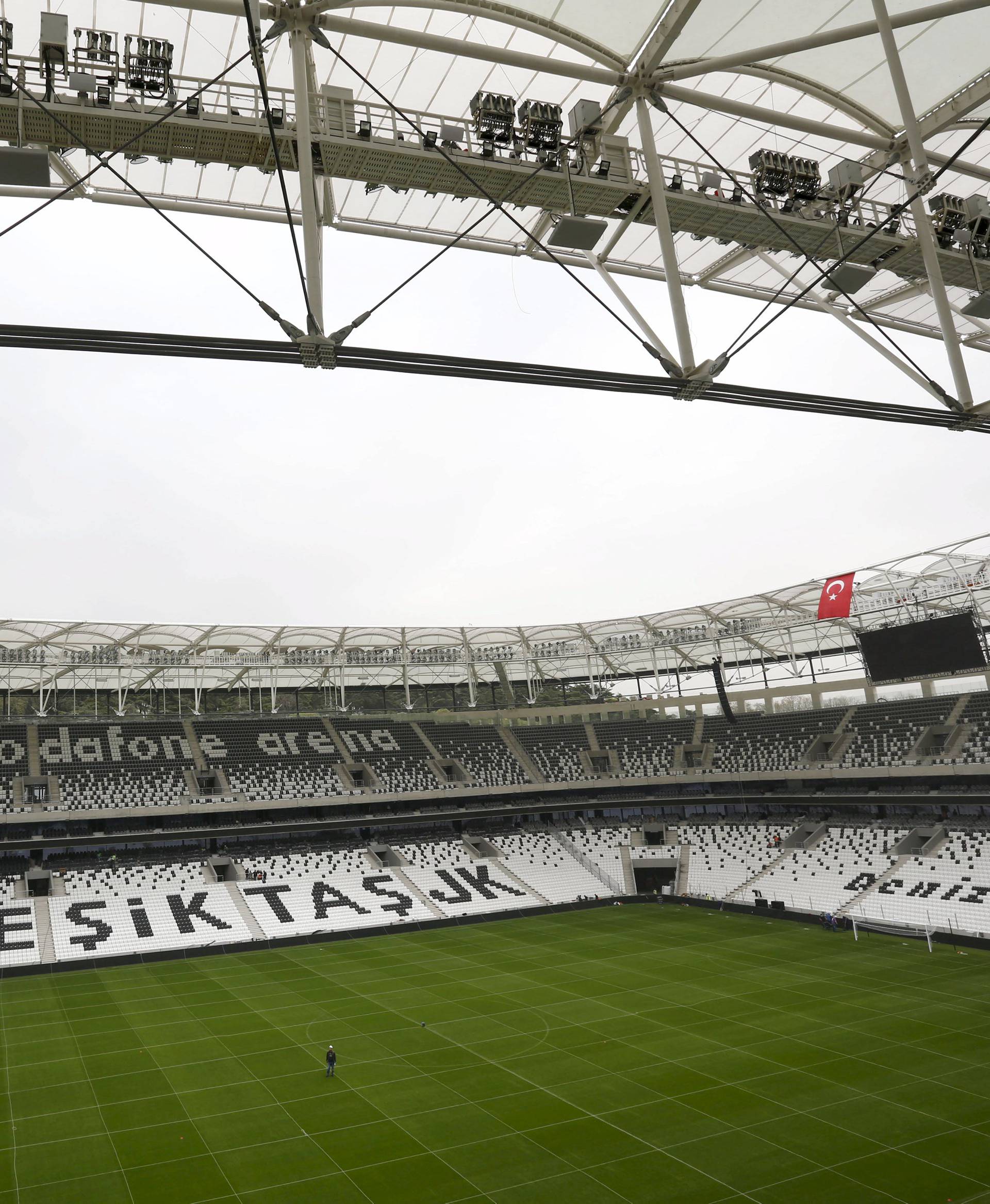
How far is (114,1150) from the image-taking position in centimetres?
1883

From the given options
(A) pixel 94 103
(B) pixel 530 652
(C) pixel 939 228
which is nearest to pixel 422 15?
(A) pixel 94 103

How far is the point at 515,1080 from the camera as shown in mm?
22766

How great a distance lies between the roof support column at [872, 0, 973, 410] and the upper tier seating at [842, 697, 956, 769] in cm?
4482

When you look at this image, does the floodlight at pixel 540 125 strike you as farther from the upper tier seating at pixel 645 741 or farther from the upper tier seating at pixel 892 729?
the upper tier seating at pixel 645 741

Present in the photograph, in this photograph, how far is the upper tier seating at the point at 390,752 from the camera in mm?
57281

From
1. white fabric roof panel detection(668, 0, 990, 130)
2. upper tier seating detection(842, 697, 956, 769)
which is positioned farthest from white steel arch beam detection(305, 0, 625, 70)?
upper tier seating detection(842, 697, 956, 769)

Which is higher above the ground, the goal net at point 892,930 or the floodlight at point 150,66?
the floodlight at point 150,66

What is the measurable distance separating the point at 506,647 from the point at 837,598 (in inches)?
939

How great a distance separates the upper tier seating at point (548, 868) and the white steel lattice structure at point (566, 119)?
144ft

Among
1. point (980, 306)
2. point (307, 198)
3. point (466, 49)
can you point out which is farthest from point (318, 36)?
point (980, 306)

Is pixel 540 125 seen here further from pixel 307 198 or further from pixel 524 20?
pixel 307 198

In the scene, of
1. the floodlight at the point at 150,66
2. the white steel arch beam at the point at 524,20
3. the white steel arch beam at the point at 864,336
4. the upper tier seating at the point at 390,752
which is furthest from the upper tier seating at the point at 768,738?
the floodlight at the point at 150,66

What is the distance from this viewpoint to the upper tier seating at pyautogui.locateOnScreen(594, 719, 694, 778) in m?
62.3

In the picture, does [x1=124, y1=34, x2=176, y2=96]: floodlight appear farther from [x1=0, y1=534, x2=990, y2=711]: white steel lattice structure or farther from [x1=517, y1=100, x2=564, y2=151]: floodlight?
[x1=0, y1=534, x2=990, y2=711]: white steel lattice structure
